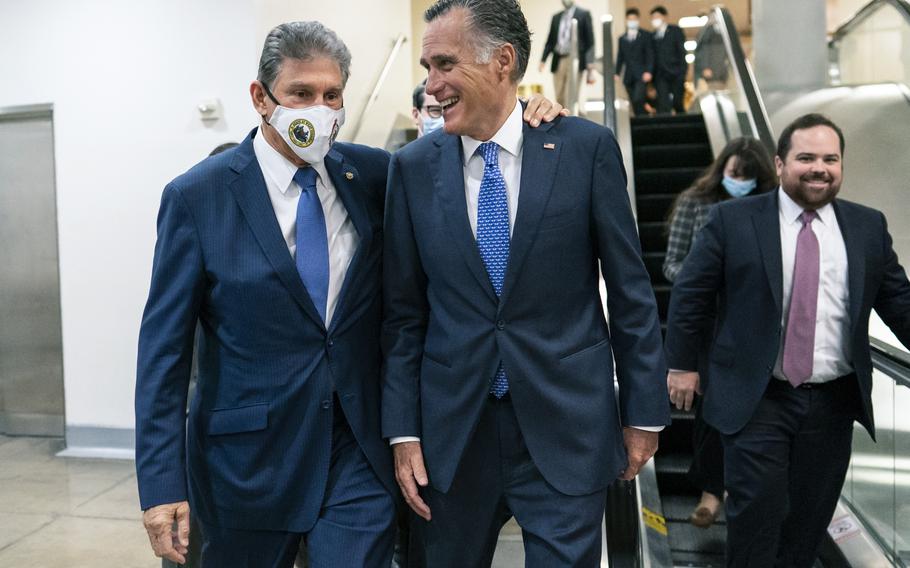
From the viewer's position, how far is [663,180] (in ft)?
25.8

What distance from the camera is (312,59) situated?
7.36 ft

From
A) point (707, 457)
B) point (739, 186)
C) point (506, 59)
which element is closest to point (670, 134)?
point (739, 186)

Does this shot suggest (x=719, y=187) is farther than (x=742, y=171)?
Yes

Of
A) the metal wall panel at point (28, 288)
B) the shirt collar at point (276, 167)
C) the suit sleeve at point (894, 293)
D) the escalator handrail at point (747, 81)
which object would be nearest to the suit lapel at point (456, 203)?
the shirt collar at point (276, 167)

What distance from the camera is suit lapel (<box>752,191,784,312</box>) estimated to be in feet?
11.6

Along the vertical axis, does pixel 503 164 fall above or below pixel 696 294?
above

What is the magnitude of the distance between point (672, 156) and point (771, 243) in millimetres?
5061

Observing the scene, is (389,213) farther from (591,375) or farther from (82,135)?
(82,135)

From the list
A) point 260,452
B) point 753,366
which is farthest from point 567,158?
point 753,366

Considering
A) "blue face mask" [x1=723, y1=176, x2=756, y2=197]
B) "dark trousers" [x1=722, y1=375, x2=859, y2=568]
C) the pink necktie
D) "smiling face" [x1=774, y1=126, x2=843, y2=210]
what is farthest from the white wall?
"dark trousers" [x1=722, y1=375, x2=859, y2=568]

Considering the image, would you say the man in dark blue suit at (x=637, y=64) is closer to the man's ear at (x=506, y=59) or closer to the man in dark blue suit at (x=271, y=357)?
the man's ear at (x=506, y=59)

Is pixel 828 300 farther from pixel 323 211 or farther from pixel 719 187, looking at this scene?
pixel 323 211

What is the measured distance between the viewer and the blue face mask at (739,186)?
5.04 metres

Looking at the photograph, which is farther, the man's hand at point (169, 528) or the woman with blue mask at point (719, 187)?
the woman with blue mask at point (719, 187)
